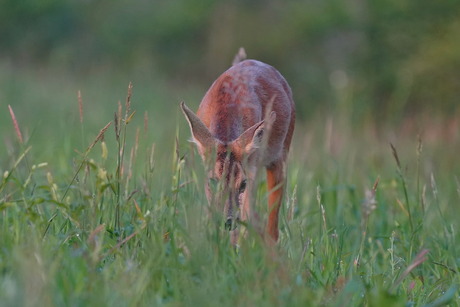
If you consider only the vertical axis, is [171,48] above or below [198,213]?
below

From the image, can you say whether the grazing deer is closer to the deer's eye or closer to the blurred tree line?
the deer's eye

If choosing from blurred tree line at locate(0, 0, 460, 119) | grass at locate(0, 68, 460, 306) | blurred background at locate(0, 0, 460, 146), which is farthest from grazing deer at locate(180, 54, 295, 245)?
blurred tree line at locate(0, 0, 460, 119)

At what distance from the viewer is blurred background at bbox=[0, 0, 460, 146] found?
18.4 metres

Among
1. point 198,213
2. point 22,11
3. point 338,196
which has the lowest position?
point 22,11

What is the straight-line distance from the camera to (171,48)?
35469mm

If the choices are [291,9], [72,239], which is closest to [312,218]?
[72,239]

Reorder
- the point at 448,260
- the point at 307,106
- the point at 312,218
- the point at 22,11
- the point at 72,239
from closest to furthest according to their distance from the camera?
the point at 72,239, the point at 448,260, the point at 312,218, the point at 307,106, the point at 22,11

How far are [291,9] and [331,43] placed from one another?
2822 millimetres

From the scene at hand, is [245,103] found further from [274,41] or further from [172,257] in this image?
[274,41]

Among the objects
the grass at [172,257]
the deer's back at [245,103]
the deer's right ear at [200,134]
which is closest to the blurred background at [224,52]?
the deer's back at [245,103]

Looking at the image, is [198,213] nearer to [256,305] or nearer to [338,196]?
[256,305]

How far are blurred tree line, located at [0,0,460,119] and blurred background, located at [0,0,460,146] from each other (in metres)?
0.04

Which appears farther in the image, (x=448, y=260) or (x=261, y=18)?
(x=261, y=18)

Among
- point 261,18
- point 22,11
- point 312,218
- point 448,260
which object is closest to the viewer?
point 448,260
